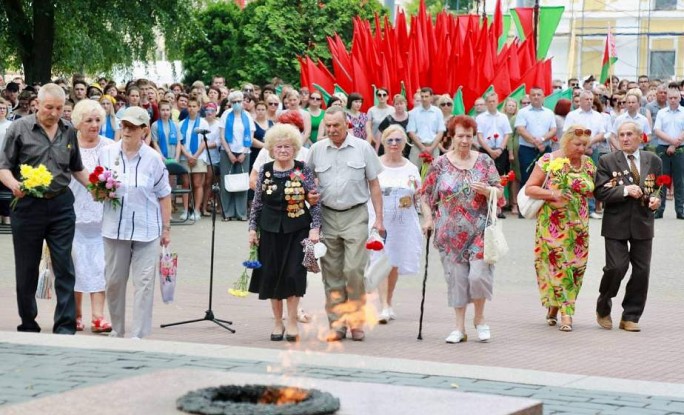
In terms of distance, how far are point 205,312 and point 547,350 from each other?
318 centimetres

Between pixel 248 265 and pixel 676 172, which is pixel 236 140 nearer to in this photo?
pixel 676 172

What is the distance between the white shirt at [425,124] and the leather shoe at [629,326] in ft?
33.5

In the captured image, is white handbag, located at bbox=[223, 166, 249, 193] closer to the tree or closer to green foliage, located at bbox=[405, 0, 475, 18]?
the tree

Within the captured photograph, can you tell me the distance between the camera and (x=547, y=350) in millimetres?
10352

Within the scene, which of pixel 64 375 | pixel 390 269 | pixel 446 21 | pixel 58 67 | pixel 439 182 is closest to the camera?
pixel 64 375

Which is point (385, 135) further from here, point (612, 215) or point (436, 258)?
point (436, 258)

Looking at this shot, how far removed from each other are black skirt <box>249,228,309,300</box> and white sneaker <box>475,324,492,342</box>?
1385 mm

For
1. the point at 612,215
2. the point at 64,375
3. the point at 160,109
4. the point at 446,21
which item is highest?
the point at 446,21

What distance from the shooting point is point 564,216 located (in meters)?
11.8

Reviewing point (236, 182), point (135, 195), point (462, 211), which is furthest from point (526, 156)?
→ point (135, 195)

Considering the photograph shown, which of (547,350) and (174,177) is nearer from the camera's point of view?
(547,350)

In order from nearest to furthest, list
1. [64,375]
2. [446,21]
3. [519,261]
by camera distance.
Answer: [64,375]
[519,261]
[446,21]

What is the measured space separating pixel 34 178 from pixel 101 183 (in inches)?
19.9

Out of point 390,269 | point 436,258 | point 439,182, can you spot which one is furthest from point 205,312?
point 436,258
